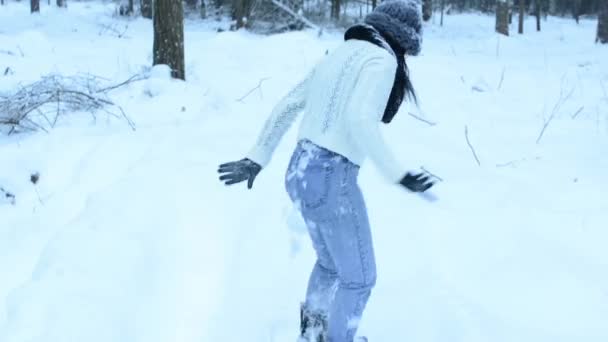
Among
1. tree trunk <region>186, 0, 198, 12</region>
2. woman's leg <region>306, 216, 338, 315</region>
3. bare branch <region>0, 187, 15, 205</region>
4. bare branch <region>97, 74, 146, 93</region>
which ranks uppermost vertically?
tree trunk <region>186, 0, 198, 12</region>

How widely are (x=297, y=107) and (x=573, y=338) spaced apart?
188 cm

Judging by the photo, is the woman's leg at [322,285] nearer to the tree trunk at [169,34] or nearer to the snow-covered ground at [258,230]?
the snow-covered ground at [258,230]

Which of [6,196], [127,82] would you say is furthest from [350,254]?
[127,82]

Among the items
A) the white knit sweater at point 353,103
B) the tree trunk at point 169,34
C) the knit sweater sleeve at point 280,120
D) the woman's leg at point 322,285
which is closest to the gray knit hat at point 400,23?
the white knit sweater at point 353,103

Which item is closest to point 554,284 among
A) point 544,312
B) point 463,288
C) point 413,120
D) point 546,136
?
point 544,312

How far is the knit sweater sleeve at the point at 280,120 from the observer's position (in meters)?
2.64

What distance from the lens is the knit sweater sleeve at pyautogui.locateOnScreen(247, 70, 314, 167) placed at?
2.64 m

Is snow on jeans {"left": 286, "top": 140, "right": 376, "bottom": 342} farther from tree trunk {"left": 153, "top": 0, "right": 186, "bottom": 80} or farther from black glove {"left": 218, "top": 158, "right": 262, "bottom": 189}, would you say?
tree trunk {"left": 153, "top": 0, "right": 186, "bottom": 80}

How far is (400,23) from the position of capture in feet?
7.93

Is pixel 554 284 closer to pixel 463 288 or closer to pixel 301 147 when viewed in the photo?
pixel 463 288

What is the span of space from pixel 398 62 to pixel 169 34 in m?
6.16

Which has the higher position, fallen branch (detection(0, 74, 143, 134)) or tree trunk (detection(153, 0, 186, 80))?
tree trunk (detection(153, 0, 186, 80))

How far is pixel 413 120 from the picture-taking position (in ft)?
23.2

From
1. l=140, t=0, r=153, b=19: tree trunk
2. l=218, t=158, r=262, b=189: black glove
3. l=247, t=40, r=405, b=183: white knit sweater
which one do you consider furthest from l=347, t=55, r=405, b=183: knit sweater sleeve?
l=140, t=0, r=153, b=19: tree trunk
